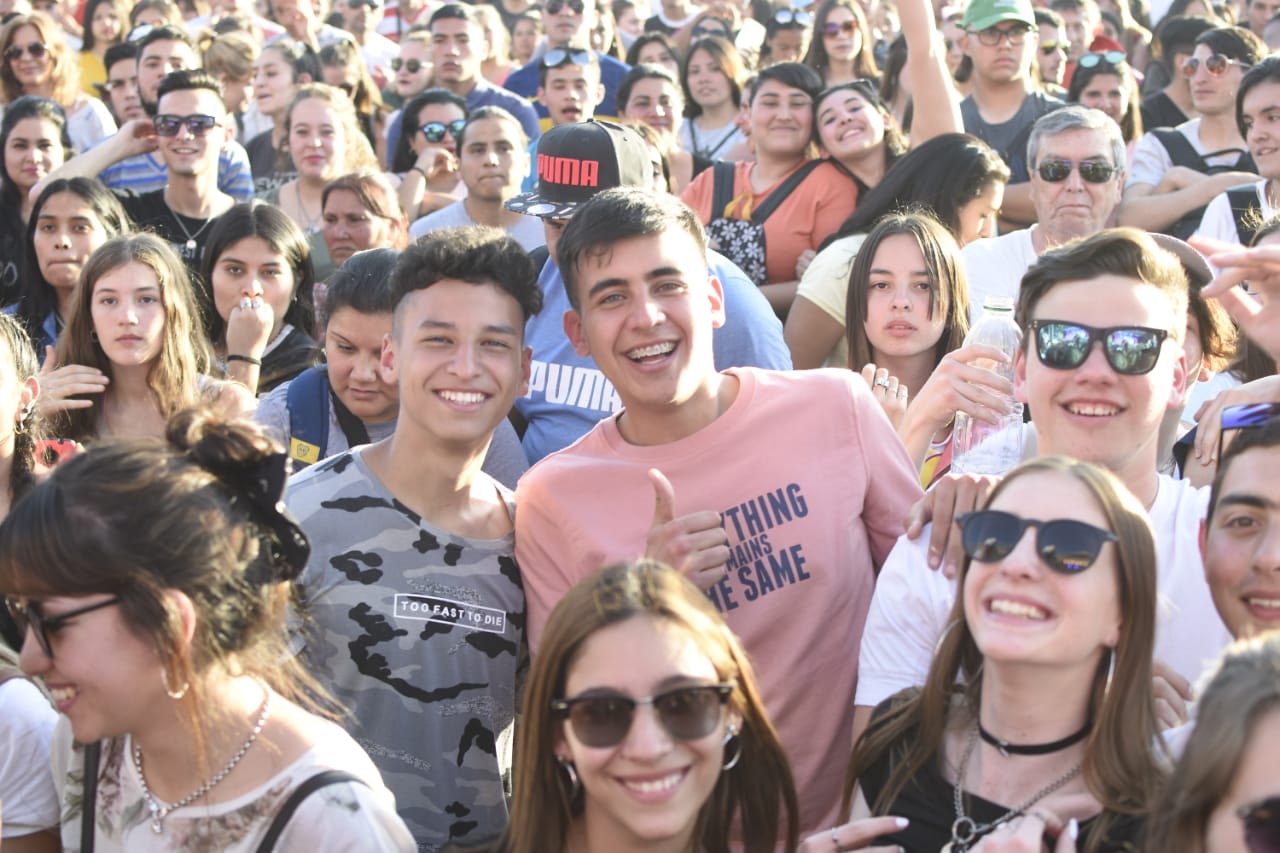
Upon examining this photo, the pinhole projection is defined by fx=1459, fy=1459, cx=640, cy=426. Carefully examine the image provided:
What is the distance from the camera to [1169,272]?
315 cm

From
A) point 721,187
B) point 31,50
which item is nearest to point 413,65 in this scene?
point 31,50

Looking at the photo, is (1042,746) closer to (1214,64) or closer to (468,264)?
(468,264)

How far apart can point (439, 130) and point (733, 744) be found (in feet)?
20.1

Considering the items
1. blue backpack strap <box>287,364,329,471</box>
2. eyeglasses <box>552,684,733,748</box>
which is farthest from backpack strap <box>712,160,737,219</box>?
eyeglasses <box>552,684,733,748</box>

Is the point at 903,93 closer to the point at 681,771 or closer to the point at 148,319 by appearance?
the point at 148,319

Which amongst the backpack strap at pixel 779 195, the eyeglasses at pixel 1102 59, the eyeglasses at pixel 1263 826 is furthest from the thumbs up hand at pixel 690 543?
the eyeglasses at pixel 1102 59

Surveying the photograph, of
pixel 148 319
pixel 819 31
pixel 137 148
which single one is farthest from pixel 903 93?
pixel 148 319

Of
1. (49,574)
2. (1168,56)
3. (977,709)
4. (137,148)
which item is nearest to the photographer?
(49,574)

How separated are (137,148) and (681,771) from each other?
20.2 feet

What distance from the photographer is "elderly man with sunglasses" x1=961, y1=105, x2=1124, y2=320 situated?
5.38 meters

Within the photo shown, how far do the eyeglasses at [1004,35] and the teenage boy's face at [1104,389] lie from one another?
4.29m

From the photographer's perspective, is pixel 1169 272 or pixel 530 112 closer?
pixel 1169 272

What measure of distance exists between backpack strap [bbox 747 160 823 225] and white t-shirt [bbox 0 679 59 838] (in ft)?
13.7

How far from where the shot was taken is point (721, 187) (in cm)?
671
